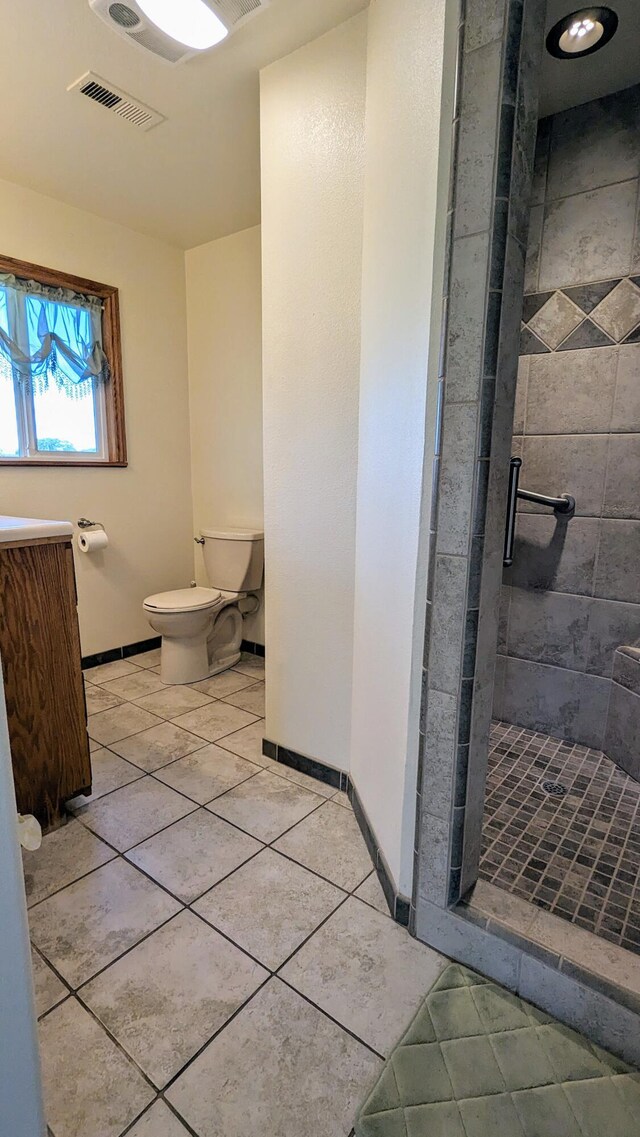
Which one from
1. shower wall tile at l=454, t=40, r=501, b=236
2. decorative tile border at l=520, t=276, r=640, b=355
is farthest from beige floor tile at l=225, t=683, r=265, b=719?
shower wall tile at l=454, t=40, r=501, b=236

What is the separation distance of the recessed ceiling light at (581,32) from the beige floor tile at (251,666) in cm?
270

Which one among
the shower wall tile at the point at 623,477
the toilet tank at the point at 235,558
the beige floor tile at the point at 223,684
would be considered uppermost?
the shower wall tile at the point at 623,477

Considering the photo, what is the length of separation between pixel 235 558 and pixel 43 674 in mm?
1390

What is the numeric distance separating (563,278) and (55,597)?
2040mm

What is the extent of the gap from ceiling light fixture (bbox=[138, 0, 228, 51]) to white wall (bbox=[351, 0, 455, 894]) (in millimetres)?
441

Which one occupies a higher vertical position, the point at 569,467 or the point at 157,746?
the point at 569,467

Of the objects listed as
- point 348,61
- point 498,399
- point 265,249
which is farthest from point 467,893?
point 348,61

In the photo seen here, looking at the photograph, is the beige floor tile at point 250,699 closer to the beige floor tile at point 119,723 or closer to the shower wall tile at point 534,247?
the beige floor tile at point 119,723

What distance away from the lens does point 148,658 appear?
10.1ft

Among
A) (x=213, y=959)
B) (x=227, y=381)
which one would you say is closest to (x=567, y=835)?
(x=213, y=959)

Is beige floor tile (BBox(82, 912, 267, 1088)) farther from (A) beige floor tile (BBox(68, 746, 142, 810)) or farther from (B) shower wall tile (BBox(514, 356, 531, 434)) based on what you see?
(B) shower wall tile (BBox(514, 356, 531, 434))

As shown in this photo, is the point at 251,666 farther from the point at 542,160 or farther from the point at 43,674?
the point at 542,160

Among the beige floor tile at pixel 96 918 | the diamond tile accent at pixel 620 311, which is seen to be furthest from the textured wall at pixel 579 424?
the beige floor tile at pixel 96 918

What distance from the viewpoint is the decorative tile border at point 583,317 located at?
1732mm
